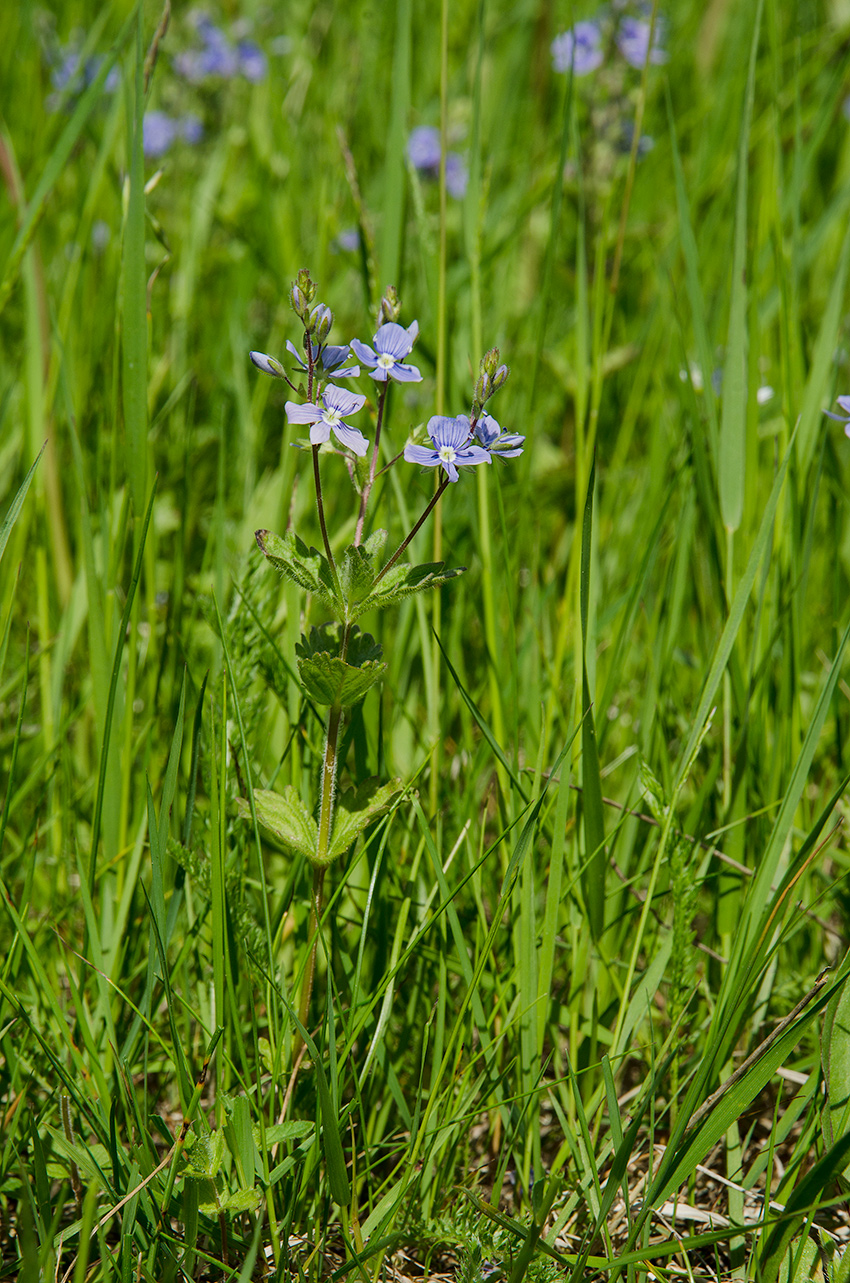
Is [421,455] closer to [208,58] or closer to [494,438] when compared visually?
[494,438]

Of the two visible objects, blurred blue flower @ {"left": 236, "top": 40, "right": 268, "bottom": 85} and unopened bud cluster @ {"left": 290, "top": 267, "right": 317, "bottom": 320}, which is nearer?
unopened bud cluster @ {"left": 290, "top": 267, "right": 317, "bottom": 320}

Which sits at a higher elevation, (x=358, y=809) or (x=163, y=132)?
(x=163, y=132)

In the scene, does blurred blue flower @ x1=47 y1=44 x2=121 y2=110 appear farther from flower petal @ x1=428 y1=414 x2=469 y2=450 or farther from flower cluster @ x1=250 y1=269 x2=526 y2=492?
flower petal @ x1=428 y1=414 x2=469 y2=450

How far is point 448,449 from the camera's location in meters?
1.25

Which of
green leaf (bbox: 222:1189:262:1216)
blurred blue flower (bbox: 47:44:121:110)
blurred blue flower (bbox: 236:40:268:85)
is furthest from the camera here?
blurred blue flower (bbox: 236:40:268:85)

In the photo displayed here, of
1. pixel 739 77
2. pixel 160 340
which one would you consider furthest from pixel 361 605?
pixel 739 77

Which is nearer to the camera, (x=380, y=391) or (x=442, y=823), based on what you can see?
(x=380, y=391)

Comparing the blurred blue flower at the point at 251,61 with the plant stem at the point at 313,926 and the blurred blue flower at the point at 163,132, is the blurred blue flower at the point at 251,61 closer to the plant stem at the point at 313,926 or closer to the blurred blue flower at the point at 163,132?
the blurred blue flower at the point at 163,132

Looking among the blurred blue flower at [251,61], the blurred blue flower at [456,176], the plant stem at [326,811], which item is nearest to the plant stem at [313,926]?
the plant stem at [326,811]

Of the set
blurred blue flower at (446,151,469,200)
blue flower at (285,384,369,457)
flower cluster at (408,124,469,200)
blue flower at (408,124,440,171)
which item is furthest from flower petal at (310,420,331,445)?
blurred blue flower at (446,151,469,200)

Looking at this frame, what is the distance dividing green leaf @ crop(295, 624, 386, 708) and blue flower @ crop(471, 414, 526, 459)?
30 centimetres

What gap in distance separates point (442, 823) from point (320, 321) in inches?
36.5

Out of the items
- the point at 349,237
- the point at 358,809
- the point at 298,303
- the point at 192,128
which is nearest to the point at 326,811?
the point at 358,809

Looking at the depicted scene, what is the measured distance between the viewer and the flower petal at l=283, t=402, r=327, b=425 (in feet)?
3.81
